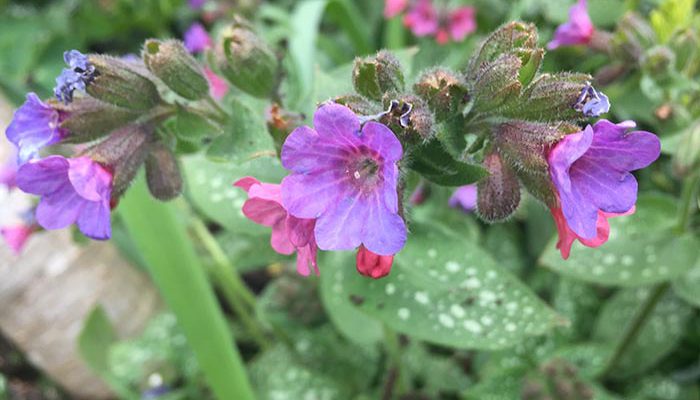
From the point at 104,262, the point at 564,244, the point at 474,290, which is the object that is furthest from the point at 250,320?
the point at 564,244

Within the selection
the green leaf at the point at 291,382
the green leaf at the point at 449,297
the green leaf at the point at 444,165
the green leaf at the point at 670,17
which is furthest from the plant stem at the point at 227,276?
the green leaf at the point at 670,17

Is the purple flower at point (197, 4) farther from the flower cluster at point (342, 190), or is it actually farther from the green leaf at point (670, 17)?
the flower cluster at point (342, 190)

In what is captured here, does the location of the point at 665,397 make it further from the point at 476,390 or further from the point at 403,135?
the point at 403,135

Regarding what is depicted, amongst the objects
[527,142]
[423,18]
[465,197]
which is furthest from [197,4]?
[527,142]

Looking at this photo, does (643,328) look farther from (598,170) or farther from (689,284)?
(598,170)

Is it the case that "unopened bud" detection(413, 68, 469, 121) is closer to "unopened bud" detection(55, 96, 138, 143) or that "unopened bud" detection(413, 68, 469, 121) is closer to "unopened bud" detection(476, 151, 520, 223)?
"unopened bud" detection(476, 151, 520, 223)
